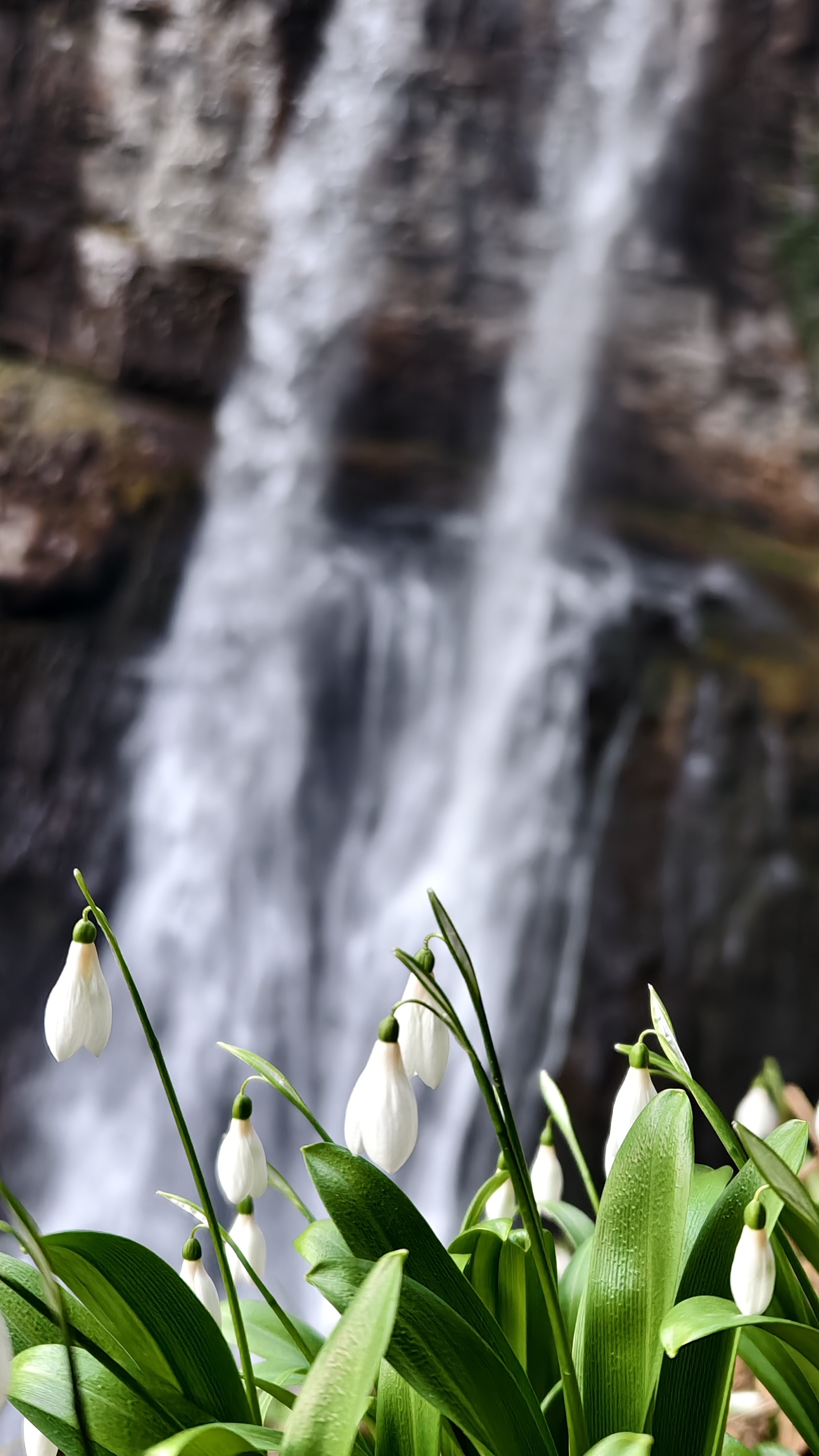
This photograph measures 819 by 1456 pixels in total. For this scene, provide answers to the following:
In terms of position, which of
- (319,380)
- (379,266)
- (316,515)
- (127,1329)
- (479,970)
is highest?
(379,266)

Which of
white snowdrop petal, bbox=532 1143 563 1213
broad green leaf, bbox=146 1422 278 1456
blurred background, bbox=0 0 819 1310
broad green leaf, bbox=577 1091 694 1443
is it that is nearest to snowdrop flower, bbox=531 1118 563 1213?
white snowdrop petal, bbox=532 1143 563 1213

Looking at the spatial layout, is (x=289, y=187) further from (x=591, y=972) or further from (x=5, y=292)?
(x=591, y=972)

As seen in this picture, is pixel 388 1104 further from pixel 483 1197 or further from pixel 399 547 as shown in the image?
pixel 399 547

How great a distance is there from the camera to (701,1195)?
0.75 m

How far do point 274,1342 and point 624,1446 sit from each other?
0.36m

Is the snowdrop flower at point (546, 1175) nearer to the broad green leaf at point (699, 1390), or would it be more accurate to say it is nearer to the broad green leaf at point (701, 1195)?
the broad green leaf at point (701, 1195)

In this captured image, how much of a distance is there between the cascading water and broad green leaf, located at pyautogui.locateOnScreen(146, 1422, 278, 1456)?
2.03 m

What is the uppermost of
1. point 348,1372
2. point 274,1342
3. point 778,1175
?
point 778,1175

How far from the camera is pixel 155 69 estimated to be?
296 cm

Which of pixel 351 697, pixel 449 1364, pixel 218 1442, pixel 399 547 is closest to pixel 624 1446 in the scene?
pixel 449 1364

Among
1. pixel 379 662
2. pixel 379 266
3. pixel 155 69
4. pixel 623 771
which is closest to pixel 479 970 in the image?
pixel 623 771

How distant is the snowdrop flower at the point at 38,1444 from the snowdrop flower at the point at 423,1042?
0.27 m

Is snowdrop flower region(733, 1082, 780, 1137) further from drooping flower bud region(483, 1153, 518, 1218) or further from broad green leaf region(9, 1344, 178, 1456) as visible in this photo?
broad green leaf region(9, 1344, 178, 1456)

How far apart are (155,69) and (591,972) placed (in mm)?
2439
